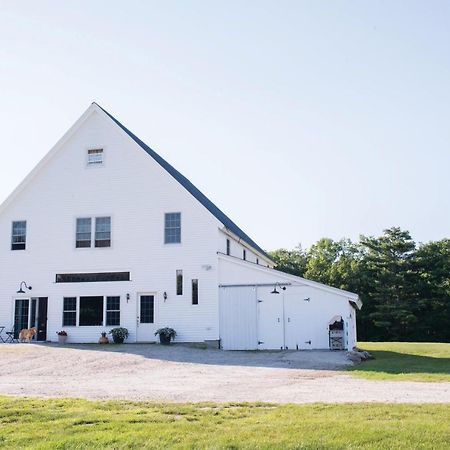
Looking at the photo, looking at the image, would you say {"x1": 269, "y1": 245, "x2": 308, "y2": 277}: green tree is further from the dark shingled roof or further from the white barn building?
the white barn building

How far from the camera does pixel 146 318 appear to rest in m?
28.5

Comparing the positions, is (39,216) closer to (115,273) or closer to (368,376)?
(115,273)

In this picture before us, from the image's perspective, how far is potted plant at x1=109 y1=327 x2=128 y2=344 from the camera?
91.4 feet

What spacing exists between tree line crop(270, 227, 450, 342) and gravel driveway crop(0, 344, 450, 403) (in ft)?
101

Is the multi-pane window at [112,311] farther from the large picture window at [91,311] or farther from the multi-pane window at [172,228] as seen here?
the multi-pane window at [172,228]

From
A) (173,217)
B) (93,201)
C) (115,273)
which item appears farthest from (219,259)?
(93,201)

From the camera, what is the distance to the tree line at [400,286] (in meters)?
52.5

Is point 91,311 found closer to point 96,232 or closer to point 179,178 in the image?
point 96,232

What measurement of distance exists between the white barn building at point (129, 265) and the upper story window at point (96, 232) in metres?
0.05

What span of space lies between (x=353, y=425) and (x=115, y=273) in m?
22.0

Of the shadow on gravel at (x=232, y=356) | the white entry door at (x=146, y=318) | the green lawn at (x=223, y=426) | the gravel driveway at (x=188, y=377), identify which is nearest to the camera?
the green lawn at (x=223, y=426)

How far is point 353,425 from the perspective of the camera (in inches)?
325

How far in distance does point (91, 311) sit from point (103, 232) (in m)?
3.80

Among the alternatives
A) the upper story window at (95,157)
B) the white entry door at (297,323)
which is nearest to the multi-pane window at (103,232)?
the upper story window at (95,157)
